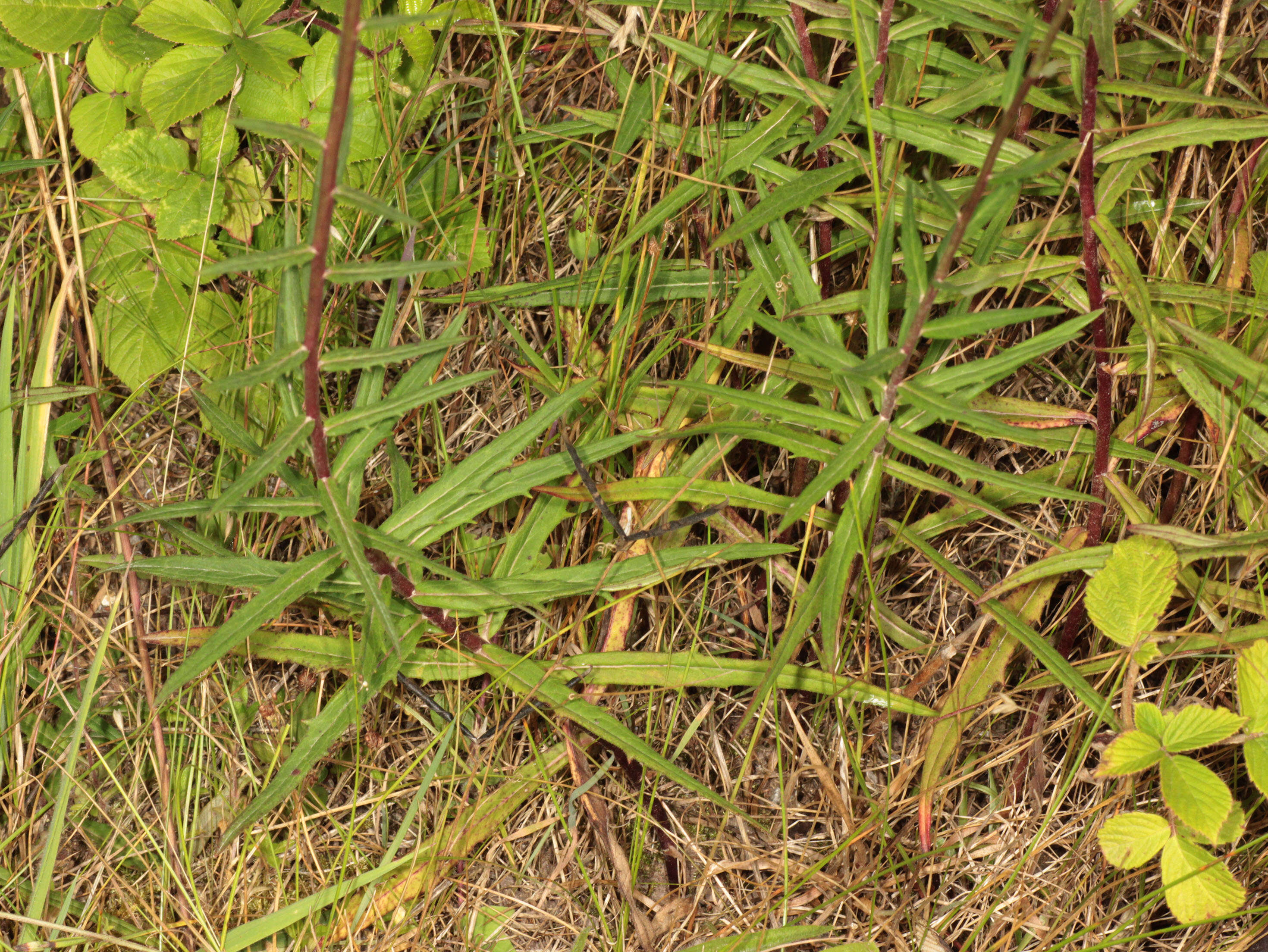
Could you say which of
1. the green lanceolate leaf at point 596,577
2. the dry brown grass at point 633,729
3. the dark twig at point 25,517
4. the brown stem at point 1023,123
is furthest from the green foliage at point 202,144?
the brown stem at point 1023,123

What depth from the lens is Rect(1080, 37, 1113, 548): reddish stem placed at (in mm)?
1418

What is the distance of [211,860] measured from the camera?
1.91 meters

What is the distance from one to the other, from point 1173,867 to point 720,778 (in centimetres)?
76

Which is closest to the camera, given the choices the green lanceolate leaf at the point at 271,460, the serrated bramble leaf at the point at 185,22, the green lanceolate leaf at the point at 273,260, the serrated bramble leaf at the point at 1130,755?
the green lanceolate leaf at the point at 273,260

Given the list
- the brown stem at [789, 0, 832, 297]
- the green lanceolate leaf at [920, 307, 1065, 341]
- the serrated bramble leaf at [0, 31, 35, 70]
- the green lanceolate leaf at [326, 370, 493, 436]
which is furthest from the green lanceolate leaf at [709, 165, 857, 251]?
the serrated bramble leaf at [0, 31, 35, 70]

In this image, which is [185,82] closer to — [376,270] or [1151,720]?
[376,270]

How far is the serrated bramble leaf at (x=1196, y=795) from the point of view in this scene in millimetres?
1528

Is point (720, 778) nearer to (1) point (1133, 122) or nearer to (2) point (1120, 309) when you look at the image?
(2) point (1120, 309)

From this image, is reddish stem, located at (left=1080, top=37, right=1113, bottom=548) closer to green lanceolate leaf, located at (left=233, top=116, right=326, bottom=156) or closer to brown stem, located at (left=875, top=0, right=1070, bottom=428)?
brown stem, located at (left=875, top=0, right=1070, bottom=428)

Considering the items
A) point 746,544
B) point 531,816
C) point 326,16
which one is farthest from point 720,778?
point 326,16

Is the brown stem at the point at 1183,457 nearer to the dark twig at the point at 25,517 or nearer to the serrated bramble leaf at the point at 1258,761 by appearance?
the serrated bramble leaf at the point at 1258,761

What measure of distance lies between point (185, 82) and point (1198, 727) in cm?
210

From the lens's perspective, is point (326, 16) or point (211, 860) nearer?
point (211, 860)

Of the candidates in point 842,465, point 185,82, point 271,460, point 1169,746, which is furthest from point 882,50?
point 185,82
